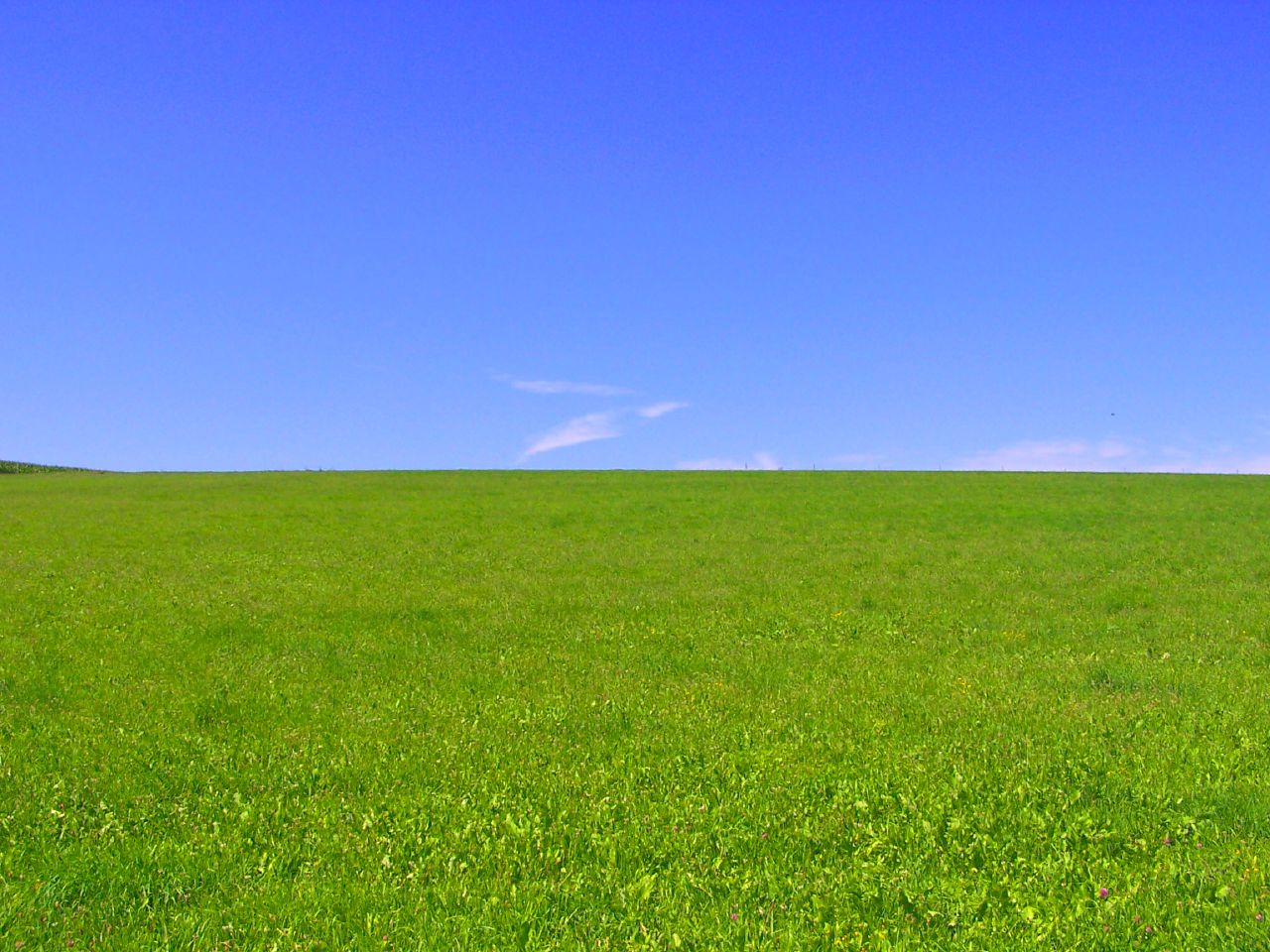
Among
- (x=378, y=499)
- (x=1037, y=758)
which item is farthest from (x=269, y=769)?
(x=378, y=499)

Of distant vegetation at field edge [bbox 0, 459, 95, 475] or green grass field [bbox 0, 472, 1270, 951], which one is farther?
distant vegetation at field edge [bbox 0, 459, 95, 475]

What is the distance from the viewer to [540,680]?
48.4ft

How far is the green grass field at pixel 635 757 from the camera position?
7.81 m

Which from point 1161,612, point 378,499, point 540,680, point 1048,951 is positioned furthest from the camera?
point 378,499

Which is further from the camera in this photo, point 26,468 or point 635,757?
point 26,468

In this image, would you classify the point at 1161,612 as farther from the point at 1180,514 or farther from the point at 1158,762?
the point at 1180,514

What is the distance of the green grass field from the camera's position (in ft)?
25.6

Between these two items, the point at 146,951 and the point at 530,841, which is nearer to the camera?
the point at 146,951

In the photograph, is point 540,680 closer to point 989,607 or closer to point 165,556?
point 989,607

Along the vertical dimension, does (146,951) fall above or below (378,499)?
below

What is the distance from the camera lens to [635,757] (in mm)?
11234

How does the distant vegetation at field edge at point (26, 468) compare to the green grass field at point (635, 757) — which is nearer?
the green grass field at point (635, 757)

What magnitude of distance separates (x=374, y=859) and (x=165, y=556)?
23.7 metres

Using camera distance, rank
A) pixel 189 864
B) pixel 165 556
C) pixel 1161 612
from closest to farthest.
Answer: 1. pixel 189 864
2. pixel 1161 612
3. pixel 165 556
